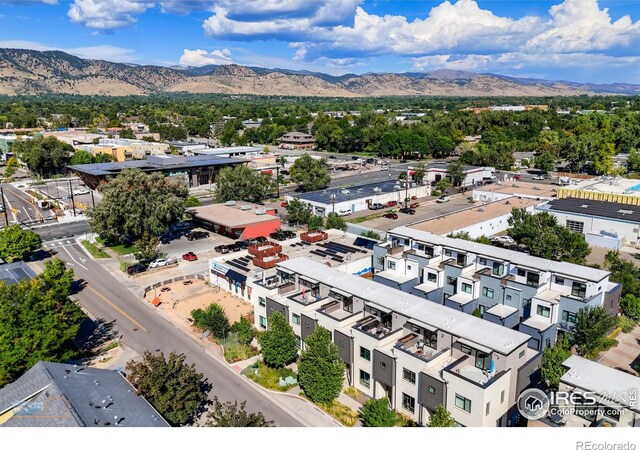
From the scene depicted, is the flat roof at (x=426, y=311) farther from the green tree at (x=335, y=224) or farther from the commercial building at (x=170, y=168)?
the commercial building at (x=170, y=168)

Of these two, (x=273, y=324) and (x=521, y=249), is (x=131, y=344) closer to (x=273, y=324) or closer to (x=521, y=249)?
(x=273, y=324)

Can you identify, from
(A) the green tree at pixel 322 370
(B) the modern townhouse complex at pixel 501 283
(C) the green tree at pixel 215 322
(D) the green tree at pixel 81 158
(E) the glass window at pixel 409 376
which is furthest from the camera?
(D) the green tree at pixel 81 158

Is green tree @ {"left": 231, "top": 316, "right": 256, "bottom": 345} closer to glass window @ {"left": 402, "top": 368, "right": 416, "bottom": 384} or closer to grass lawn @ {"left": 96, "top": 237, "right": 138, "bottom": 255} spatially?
glass window @ {"left": 402, "top": 368, "right": 416, "bottom": 384}

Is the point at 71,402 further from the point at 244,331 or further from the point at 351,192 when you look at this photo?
the point at 351,192

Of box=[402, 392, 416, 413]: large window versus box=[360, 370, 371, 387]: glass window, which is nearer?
box=[402, 392, 416, 413]: large window

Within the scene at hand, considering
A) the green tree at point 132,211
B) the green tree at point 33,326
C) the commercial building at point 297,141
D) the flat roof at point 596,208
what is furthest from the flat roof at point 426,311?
the commercial building at point 297,141

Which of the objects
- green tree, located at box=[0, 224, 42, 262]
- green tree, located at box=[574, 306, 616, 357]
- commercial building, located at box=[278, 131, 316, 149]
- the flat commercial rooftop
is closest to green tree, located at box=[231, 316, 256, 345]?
green tree, located at box=[574, 306, 616, 357]
